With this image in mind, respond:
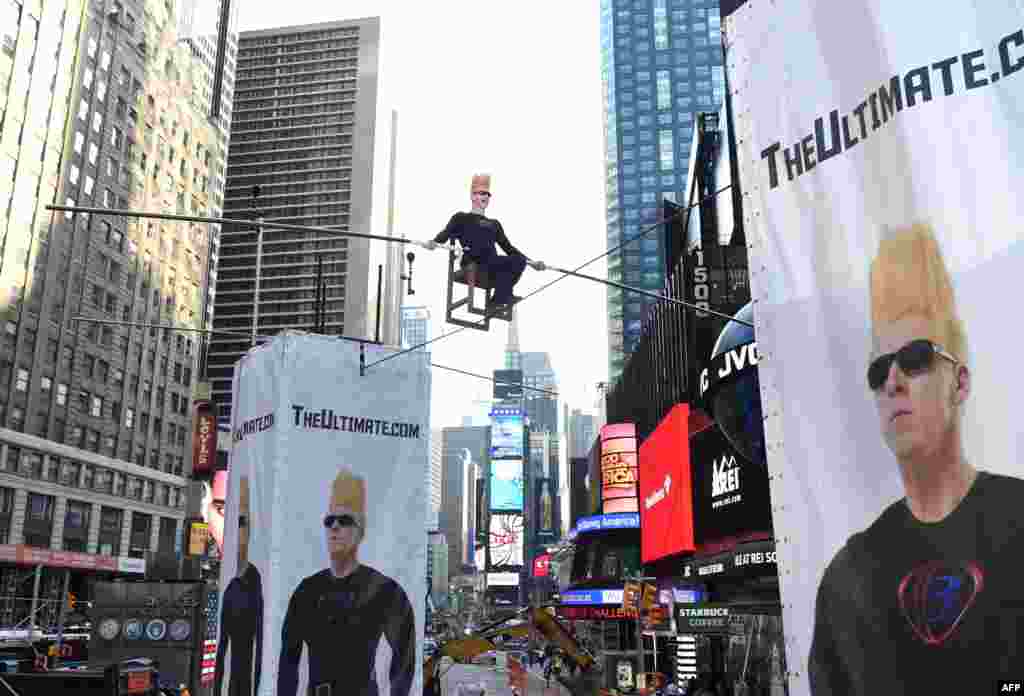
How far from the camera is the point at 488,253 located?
7645 mm

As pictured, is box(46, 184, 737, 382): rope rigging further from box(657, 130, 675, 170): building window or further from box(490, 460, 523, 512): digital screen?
box(490, 460, 523, 512): digital screen

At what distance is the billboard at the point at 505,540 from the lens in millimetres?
157625

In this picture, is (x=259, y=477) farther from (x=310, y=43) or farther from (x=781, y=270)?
(x=310, y=43)

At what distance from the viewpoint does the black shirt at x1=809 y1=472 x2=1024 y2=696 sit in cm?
227

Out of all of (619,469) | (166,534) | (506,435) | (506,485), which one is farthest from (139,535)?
(506,435)

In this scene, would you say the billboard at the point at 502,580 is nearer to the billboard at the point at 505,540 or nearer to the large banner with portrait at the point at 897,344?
the billboard at the point at 505,540

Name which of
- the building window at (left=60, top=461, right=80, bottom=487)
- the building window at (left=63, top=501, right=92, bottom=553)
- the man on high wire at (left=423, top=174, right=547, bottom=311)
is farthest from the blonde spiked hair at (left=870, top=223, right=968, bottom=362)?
the building window at (left=63, top=501, right=92, bottom=553)

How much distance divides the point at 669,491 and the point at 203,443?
66.7 feet

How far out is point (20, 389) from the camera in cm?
6281

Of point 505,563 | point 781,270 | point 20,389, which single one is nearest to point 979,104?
point 781,270

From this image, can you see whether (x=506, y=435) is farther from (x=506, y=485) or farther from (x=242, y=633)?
(x=242, y=633)

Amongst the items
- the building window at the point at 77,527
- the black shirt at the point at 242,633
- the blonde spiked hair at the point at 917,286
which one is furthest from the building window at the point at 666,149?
the blonde spiked hair at the point at 917,286

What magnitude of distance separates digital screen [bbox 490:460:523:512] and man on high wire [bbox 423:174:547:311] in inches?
6151

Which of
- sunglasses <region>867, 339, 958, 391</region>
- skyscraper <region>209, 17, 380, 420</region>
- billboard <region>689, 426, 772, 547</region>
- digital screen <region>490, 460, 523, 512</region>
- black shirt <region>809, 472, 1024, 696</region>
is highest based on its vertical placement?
skyscraper <region>209, 17, 380, 420</region>
